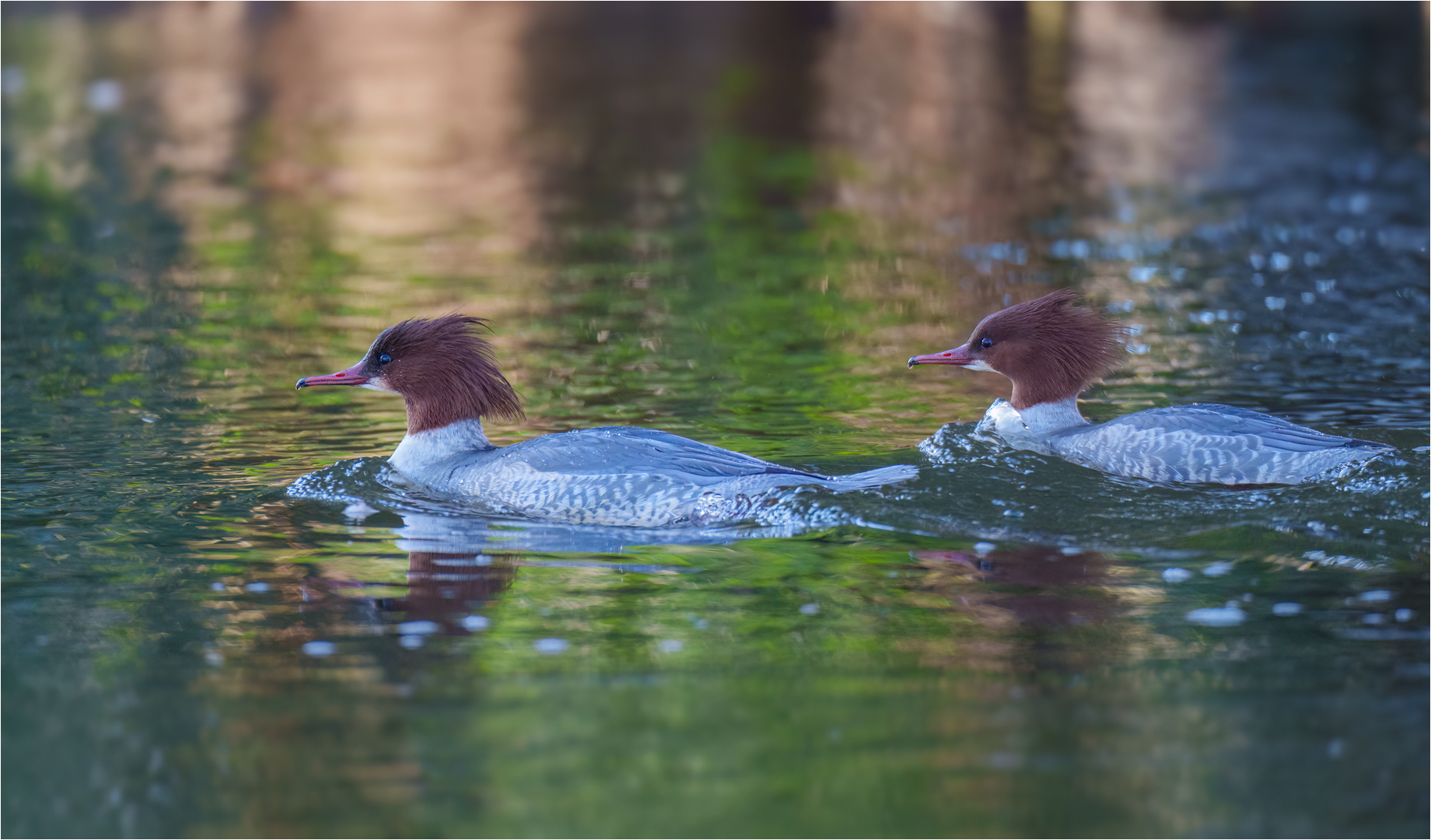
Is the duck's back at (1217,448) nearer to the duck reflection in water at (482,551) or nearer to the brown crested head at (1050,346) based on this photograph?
the brown crested head at (1050,346)

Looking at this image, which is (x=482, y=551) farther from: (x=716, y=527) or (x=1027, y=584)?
(x=1027, y=584)

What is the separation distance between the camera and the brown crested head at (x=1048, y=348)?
9102 mm

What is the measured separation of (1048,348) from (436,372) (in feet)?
11.4

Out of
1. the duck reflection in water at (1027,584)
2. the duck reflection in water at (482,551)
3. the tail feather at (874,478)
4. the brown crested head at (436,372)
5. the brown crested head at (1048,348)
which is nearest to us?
the duck reflection in water at (1027,584)

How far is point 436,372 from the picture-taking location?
8453 millimetres

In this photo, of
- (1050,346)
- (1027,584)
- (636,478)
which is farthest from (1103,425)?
(636,478)

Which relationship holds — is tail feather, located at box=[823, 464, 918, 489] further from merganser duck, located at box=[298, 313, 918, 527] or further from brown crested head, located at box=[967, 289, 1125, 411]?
brown crested head, located at box=[967, 289, 1125, 411]

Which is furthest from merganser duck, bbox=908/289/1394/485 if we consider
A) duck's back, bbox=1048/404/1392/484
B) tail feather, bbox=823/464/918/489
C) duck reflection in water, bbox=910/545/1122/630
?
duck reflection in water, bbox=910/545/1122/630

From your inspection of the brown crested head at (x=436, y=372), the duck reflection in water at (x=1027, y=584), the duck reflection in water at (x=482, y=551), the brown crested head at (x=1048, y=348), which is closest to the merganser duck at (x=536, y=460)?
the brown crested head at (x=436, y=372)

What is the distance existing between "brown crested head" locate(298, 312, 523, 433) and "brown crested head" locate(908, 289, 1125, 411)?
8.41ft

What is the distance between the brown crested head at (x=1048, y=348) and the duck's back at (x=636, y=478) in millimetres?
1707

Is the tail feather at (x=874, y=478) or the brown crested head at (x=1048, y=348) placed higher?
the brown crested head at (x=1048, y=348)

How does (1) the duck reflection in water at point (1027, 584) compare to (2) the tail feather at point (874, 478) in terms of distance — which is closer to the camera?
(1) the duck reflection in water at point (1027, 584)

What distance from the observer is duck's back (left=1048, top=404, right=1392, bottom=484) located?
25.9 ft
